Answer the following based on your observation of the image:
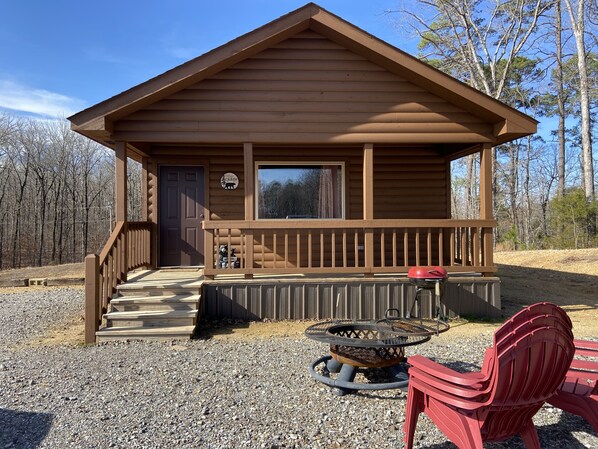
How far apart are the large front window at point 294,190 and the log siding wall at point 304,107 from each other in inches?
72.4

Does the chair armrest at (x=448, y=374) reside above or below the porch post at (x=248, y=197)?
below

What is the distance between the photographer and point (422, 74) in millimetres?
6508

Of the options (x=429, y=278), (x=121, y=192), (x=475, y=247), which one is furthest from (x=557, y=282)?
(x=121, y=192)

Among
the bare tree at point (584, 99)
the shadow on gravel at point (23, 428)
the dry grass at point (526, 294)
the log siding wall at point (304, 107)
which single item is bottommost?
the shadow on gravel at point (23, 428)

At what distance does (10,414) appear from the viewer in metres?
3.38

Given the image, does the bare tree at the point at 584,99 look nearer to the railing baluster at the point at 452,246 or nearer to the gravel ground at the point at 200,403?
the railing baluster at the point at 452,246

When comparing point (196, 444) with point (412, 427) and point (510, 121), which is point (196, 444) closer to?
point (412, 427)

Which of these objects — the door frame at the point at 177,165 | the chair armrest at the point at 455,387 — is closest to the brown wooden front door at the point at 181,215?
the door frame at the point at 177,165

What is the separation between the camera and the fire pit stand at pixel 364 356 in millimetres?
3639

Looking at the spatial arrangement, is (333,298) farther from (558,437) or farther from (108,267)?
(558,437)

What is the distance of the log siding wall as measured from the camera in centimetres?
664

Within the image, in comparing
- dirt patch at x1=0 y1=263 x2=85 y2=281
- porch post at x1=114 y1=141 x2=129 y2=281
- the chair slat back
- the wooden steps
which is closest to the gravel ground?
the wooden steps

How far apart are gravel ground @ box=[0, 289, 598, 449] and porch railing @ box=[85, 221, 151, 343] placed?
1.45 feet

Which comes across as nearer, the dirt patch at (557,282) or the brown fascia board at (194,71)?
the brown fascia board at (194,71)
